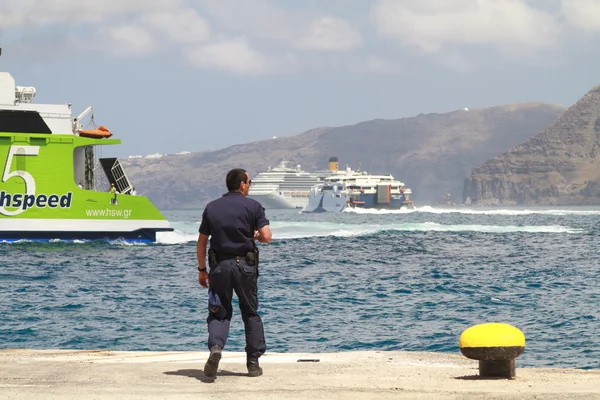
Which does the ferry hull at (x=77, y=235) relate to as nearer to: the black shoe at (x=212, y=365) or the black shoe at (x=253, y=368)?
the black shoe at (x=253, y=368)

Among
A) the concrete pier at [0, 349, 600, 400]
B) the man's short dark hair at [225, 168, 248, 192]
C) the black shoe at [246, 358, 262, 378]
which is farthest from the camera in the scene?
the man's short dark hair at [225, 168, 248, 192]

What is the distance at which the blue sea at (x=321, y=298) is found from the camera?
599 inches

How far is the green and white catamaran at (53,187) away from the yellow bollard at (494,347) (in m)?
29.2

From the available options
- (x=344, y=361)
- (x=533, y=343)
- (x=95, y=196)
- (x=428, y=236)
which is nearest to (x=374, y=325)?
(x=533, y=343)

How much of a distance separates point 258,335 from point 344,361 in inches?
52.6

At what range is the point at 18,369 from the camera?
8.08 metres

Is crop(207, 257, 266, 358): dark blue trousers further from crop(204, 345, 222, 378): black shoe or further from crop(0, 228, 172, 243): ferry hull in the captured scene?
crop(0, 228, 172, 243): ferry hull

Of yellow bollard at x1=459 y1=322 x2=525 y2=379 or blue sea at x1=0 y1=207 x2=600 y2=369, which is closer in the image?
yellow bollard at x1=459 y1=322 x2=525 y2=379

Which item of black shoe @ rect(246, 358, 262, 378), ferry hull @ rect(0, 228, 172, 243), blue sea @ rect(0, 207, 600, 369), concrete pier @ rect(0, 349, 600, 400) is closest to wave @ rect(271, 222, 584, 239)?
blue sea @ rect(0, 207, 600, 369)

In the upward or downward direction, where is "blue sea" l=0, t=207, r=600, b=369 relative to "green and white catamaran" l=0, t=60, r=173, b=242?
downward

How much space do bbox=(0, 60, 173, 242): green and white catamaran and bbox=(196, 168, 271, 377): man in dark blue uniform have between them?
28.2 metres

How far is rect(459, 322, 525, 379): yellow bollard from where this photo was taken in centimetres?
744

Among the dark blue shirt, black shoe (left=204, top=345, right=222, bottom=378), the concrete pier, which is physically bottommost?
the concrete pier

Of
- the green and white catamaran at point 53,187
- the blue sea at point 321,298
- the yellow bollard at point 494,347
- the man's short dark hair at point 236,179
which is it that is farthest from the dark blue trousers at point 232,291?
the green and white catamaran at point 53,187
